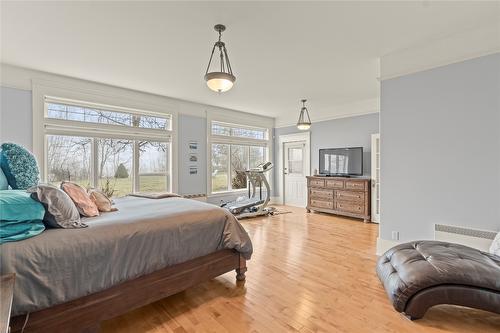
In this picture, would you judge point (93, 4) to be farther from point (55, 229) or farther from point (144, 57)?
point (55, 229)

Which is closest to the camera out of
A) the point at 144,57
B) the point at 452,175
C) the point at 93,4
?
the point at 93,4

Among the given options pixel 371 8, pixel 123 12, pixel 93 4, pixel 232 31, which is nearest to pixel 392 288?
pixel 371 8

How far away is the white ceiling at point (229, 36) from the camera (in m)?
2.33

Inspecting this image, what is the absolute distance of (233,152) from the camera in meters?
6.94

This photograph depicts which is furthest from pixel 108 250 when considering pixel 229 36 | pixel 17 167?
pixel 229 36

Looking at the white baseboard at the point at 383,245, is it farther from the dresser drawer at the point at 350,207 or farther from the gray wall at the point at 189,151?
the gray wall at the point at 189,151

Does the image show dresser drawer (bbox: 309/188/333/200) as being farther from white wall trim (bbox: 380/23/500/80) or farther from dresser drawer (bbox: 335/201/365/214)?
white wall trim (bbox: 380/23/500/80)

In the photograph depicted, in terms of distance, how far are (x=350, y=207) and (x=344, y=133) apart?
1.87 metres

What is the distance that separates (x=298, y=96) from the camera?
5352 millimetres

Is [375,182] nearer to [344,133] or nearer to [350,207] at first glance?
[350,207]

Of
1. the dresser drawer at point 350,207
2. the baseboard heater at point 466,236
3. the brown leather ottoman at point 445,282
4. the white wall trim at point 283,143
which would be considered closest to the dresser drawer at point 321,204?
the dresser drawer at point 350,207

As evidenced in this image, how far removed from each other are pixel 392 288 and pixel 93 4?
3679 millimetres

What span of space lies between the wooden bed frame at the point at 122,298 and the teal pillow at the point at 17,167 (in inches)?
52.8

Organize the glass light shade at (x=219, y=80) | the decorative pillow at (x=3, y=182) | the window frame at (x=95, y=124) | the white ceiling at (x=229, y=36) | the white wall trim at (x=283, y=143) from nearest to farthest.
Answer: the decorative pillow at (x=3, y=182), the white ceiling at (x=229, y=36), the glass light shade at (x=219, y=80), the window frame at (x=95, y=124), the white wall trim at (x=283, y=143)
